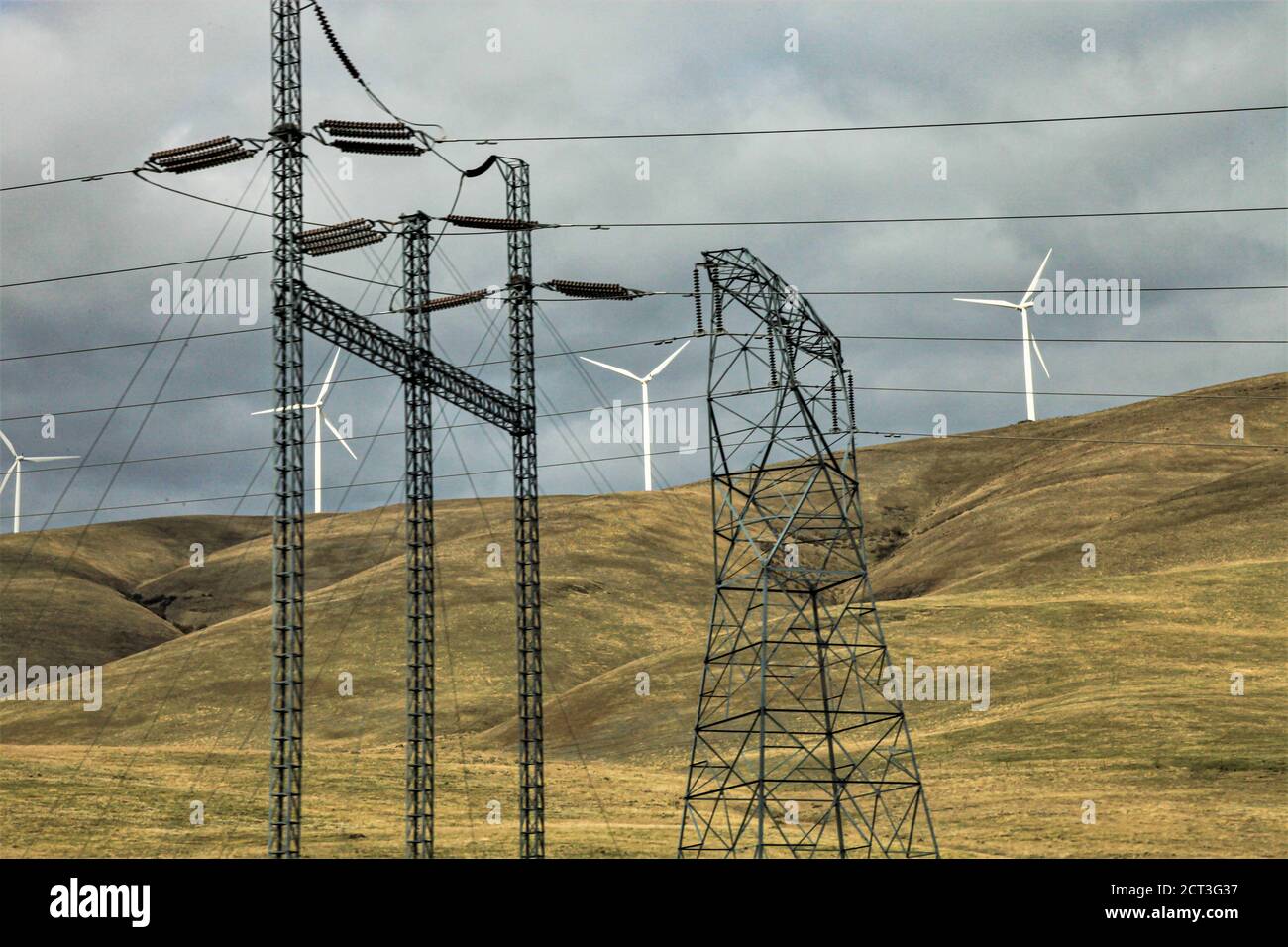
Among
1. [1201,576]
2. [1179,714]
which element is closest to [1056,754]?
[1179,714]

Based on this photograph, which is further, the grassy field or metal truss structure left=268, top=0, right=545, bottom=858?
the grassy field

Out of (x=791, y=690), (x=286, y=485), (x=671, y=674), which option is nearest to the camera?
(x=286, y=485)

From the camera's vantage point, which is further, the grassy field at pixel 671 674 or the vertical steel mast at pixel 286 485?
the grassy field at pixel 671 674

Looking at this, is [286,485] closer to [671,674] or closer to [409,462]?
[409,462]

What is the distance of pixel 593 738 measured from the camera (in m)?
93.6

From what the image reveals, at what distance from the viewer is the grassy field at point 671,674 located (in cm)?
6041

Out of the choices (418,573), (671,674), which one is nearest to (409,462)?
(418,573)

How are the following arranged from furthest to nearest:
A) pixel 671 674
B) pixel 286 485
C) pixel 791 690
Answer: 1. pixel 671 674
2. pixel 791 690
3. pixel 286 485

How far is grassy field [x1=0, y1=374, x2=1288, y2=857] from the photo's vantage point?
60406mm

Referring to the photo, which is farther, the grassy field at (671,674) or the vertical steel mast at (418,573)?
the grassy field at (671,674)

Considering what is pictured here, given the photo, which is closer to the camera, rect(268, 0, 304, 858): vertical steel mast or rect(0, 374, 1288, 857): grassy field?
rect(268, 0, 304, 858): vertical steel mast

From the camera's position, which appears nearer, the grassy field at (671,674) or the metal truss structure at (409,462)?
the metal truss structure at (409,462)

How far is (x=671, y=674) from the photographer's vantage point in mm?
104062
